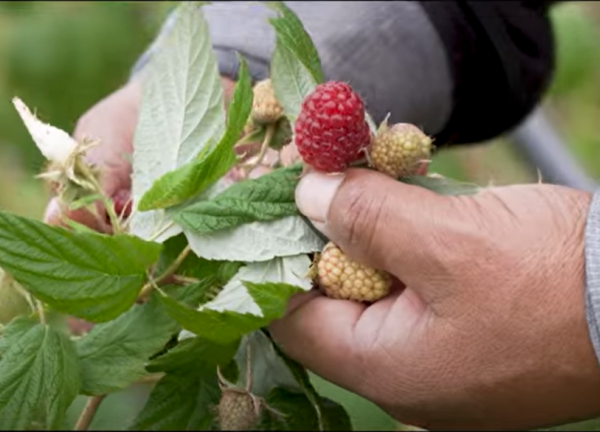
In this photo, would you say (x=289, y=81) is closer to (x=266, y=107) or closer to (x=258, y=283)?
(x=266, y=107)

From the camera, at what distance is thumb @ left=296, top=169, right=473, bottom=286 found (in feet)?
1.97

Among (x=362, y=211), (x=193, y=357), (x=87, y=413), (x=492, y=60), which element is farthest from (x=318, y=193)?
(x=492, y=60)

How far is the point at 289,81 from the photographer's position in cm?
64

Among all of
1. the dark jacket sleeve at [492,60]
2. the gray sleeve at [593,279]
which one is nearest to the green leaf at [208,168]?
the gray sleeve at [593,279]

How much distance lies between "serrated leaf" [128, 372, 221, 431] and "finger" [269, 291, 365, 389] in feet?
0.18

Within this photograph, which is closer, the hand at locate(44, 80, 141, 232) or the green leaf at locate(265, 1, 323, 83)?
the green leaf at locate(265, 1, 323, 83)

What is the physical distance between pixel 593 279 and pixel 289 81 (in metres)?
0.21

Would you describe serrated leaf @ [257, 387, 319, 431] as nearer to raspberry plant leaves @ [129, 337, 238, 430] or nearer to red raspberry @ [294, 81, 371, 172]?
raspberry plant leaves @ [129, 337, 238, 430]

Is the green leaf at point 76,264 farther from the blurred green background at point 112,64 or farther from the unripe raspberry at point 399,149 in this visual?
the blurred green background at point 112,64

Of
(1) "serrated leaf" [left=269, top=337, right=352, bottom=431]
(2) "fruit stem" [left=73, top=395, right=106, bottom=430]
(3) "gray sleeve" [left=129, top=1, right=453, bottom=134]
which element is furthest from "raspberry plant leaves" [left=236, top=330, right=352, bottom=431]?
(3) "gray sleeve" [left=129, top=1, right=453, bottom=134]

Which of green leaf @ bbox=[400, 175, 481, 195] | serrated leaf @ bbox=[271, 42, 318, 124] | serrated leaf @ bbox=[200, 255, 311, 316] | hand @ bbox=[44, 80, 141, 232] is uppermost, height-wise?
serrated leaf @ bbox=[271, 42, 318, 124]

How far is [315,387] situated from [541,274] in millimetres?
175

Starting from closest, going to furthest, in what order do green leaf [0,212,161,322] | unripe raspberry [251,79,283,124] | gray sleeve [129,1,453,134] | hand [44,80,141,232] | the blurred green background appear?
green leaf [0,212,161,322]
unripe raspberry [251,79,283,124]
hand [44,80,141,232]
gray sleeve [129,1,453,134]
the blurred green background

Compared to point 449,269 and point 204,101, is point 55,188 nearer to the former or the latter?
point 204,101
